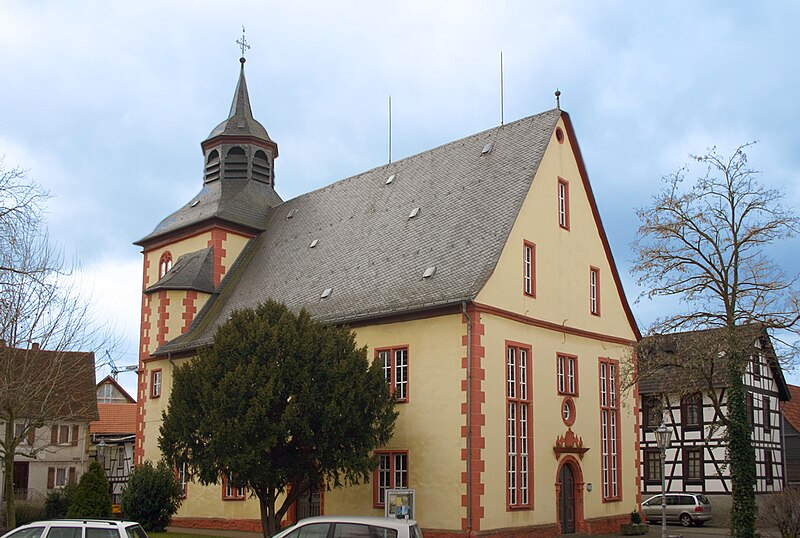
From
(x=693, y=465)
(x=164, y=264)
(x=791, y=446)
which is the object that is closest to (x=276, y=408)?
(x=164, y=264)

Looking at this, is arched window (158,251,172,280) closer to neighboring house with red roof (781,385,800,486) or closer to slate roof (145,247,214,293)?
slate roof (145,247,214,293)

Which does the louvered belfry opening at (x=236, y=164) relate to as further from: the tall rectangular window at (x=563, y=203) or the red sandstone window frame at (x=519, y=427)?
the red sandstone window frame at (x=519, y=427)

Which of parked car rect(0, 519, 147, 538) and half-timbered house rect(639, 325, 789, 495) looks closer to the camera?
parked car rect(0, 519, 147, 538)

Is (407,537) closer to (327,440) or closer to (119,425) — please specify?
(327,440)

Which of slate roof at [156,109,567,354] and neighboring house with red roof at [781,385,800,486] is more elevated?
slate roof at [156,109,567,354]

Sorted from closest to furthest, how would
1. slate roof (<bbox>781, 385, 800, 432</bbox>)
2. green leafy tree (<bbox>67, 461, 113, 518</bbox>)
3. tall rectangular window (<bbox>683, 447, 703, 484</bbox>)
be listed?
green leafy tree (<bbox>67, 461, 113, 518</bbox>) < tall rectangular window (<bbox>683, 447, 703, 484</bbox>) < slate roof (<bbox>781, 385, 800, 432</bbox>)

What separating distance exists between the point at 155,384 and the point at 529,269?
613 inches

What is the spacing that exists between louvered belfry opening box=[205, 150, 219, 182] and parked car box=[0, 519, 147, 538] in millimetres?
24302

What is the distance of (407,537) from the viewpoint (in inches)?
564

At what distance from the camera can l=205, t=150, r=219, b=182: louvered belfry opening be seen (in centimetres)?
3825

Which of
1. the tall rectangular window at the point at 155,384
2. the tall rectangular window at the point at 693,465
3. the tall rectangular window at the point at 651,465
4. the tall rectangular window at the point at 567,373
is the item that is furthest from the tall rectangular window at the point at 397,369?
the tall rectangular window at the point at 651,465

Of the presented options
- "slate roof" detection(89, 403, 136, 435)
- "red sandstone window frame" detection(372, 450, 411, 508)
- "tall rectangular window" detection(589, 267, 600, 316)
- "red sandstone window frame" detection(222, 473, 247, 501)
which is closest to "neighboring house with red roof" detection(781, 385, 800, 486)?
"tall rectangular window" detection(589, 267, 600, 316)

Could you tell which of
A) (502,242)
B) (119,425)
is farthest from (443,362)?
(119,425)

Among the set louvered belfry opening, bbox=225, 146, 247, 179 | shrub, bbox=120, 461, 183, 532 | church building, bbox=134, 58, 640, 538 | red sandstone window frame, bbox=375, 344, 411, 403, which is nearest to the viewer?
church building, bbox=134, 58, 640, 538
